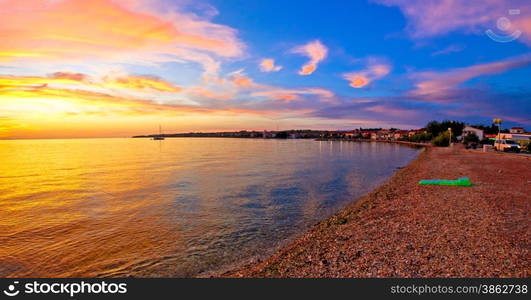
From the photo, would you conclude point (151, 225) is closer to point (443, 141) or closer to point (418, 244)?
point (418, 244)

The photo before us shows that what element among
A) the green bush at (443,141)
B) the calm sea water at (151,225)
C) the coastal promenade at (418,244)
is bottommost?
the calm sea water at (151,225)

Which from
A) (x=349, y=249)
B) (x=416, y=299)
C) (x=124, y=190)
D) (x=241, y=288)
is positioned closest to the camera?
(x=416, y=299)

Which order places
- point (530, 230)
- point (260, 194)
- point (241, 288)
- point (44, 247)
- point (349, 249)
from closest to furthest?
point (241, 288) < point (349, 249) < point (530, 230) < point (44, 247) < point (260, 194)

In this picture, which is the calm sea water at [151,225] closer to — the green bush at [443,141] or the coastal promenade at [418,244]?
the coastal promenade at [418,244]

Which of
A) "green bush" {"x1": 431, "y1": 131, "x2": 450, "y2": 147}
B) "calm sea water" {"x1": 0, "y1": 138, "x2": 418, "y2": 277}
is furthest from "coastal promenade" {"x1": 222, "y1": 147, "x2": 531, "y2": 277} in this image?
"green bush" {"x1": 431, "y1": 131, "x2": 450, "y2": 147}

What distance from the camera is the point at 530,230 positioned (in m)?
8.76

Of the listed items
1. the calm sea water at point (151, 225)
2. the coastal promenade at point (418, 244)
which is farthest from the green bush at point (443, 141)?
the coastal promenade at point (418, 244)

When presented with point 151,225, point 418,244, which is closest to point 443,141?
point 418,244

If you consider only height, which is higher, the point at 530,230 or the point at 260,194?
the point at 530,230

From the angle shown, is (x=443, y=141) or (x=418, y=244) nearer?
(x=418, y=244)

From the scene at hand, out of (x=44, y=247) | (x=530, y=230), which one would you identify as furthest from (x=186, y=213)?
(x=530, y=230)

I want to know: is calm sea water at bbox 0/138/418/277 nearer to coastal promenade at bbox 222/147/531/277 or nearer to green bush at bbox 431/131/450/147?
coastal promenade at bbox 222/147/531/277

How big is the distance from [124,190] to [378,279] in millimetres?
24357

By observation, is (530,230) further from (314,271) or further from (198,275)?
(198,275)
